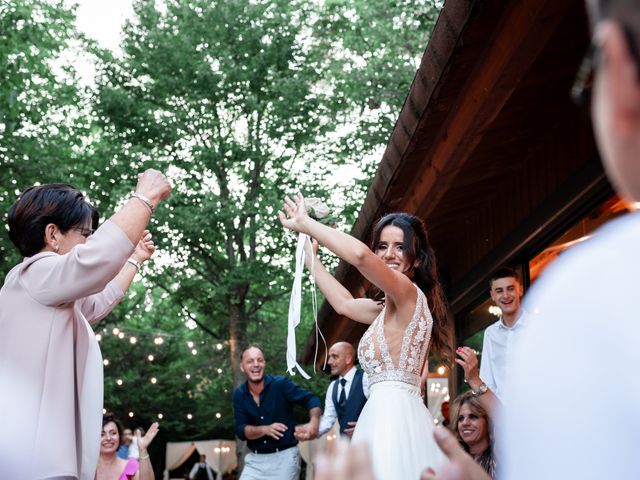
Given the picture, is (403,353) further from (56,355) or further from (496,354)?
(496,354)

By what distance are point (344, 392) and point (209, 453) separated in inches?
871

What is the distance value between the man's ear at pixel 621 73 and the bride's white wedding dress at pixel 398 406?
275cm

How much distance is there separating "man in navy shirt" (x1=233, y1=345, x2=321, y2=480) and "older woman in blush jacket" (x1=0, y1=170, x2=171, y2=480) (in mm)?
4809

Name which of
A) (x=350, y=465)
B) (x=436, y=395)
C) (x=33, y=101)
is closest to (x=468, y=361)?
(x=350, y=465)

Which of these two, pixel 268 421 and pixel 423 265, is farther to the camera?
pixel 268 421

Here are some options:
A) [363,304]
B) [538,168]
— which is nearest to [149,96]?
[538,168]

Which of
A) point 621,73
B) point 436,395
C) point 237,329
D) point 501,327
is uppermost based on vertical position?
point 237,329

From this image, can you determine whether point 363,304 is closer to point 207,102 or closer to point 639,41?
point 639,41

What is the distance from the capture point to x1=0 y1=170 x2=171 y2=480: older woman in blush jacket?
277cm

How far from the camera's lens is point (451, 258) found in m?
9.51

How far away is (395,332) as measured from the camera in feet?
12.4

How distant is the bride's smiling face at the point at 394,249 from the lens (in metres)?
4.08

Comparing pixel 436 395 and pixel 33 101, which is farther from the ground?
pixel 33 101

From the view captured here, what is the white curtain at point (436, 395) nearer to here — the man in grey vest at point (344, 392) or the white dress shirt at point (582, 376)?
the man in grey vest at point (344, 392)
